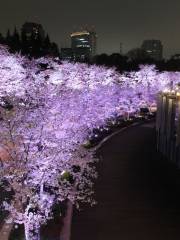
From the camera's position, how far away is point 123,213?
18.1 metres

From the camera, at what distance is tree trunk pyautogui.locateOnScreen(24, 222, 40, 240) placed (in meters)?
12.8

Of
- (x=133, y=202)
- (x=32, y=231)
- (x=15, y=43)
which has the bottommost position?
(x=133, y=202)

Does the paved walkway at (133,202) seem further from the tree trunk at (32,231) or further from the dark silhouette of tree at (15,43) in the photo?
the dark silhouette of tree at (15,43)

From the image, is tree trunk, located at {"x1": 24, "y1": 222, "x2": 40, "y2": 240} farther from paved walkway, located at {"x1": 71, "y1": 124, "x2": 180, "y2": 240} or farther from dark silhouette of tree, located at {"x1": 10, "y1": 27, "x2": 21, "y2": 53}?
dark silhouette of tree, located at {"x1": 10, "y1": 27, "x2": 21, "y2": 53}

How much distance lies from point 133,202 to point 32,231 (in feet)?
21.1

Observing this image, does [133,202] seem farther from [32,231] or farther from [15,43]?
[15,43]

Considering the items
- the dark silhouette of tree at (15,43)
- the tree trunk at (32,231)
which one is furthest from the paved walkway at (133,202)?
the dark silhouette of tree at (15,43)

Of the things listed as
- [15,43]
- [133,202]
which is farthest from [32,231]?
[15,43]

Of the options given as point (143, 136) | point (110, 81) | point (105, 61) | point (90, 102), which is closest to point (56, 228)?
point (90, 102)

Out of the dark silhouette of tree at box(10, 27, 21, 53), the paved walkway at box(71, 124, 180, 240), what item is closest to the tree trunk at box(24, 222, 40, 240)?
the paved walkway at box(71, 124, 180, 240)

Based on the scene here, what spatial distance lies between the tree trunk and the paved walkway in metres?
1.80

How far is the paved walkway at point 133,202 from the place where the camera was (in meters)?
16.0

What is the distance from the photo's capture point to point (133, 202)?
19.6 metres

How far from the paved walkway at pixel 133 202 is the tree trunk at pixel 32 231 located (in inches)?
70.7
